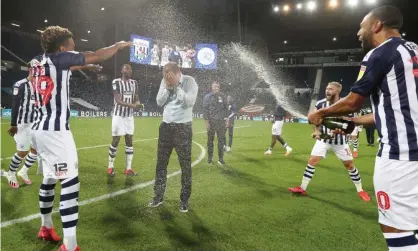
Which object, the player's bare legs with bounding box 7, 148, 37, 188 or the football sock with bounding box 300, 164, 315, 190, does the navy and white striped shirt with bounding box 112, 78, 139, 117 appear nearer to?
the player's bare legs with bounding box 7, 148, 37, 188

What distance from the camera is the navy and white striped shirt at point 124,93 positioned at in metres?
7.74

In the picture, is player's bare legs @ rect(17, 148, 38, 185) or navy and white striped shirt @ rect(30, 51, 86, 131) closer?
navy and white striped shirt @ rect(30, 51, 86, 131)

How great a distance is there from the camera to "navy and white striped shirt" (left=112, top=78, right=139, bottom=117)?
7.74 metres

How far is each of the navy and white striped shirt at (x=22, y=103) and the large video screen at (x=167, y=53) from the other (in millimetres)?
23787

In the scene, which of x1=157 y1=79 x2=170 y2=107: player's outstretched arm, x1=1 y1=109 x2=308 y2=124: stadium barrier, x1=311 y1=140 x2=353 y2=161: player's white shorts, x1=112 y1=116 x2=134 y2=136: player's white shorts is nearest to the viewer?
x1=157 y1=79 x2=170 y2=107: player's outstretched arm

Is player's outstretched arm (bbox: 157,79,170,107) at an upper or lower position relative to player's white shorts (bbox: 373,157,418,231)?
upper

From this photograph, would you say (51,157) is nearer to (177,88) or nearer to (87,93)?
(177,88)

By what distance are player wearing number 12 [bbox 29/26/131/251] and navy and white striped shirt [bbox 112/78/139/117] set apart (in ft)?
14.0

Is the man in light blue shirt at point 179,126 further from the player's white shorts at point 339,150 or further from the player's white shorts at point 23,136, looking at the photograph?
the player's white shorts at point 23,136

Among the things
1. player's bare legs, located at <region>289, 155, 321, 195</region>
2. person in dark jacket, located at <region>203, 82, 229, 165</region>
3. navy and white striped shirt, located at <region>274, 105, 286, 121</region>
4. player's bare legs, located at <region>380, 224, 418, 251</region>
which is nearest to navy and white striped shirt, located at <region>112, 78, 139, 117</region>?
person in dark jacket, located at <region>203, 82, 229, 165</region>

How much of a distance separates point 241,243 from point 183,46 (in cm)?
3731

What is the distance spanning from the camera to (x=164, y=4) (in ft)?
99.8

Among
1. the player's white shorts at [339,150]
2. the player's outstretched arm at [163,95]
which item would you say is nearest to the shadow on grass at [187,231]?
the player's outstretched arm at [163,95]

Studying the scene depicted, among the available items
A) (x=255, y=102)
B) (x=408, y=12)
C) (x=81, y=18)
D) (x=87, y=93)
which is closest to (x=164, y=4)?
(x=81, y=18)
